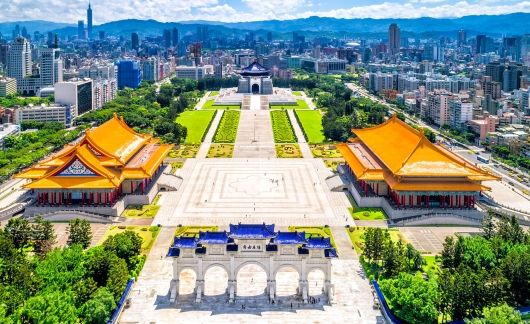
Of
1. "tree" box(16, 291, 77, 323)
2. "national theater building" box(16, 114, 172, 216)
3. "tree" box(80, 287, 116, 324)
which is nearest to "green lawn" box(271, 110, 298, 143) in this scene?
"national theater building" box(16, 114, 172, 216)

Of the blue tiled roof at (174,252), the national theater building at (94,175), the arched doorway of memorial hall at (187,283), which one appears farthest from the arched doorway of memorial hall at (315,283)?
the national theater building at (94,175)

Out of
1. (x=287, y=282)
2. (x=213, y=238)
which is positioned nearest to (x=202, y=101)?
(x=287, y=282)

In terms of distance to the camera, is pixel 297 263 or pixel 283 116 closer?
pixel 297 263

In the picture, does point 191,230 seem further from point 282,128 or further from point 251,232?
point 282,128

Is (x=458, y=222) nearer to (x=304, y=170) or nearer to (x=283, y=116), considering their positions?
(x=304, y=170)

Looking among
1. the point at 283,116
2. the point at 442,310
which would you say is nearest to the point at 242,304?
the point at 442,310

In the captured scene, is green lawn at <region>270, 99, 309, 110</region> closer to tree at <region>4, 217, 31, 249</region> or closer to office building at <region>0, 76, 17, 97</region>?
office building at <region>0, 76, 17, 97</region>
